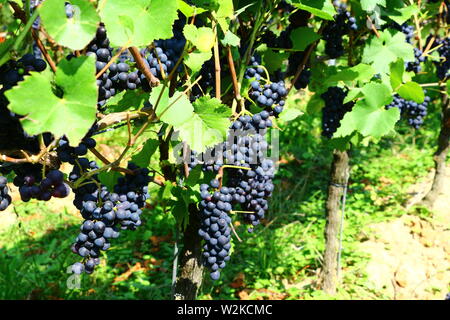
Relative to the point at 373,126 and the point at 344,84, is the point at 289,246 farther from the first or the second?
the point at 373,126

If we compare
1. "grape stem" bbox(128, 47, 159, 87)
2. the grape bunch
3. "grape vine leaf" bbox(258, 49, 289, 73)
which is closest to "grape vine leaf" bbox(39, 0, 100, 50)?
the grape bunch

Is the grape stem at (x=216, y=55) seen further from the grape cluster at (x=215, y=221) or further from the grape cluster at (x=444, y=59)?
the grape cluster at (x=444, y=59)

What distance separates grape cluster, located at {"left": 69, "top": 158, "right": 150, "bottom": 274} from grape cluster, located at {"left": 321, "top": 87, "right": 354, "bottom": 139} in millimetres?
1198

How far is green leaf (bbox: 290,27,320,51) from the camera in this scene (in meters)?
1.64

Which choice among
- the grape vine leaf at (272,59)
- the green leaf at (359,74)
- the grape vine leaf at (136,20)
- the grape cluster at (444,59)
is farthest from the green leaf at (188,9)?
the grape cluster at (444,59)

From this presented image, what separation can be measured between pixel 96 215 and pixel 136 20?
0.54 metres

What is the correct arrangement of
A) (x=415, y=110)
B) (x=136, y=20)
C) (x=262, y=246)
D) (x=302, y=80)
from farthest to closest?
1. (x=262, y=246)
2. (x=415, y=110)
3. (x=302, y=80)
4. (x=136, y=20)

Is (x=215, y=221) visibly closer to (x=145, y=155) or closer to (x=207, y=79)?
(x=145, y=155)

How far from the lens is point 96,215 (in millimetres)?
1196

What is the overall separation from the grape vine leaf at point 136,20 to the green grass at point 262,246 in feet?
7.28

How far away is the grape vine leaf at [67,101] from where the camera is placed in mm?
777

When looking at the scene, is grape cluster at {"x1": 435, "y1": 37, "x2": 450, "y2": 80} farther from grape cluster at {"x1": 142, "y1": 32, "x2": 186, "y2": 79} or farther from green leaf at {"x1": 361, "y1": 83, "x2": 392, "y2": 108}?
grape cluster at {"x1": 142, "y1": 32, "x2": 186, "y2": 79}


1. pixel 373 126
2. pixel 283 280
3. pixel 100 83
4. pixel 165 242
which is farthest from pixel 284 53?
pixel 165 242

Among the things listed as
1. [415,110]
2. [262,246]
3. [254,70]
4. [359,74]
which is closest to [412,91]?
[359,74]
